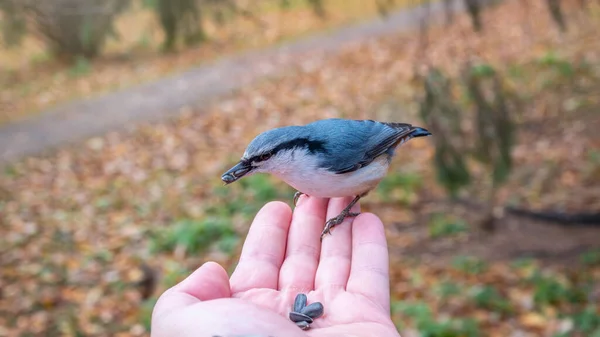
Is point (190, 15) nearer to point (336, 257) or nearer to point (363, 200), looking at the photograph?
point (336, 257)

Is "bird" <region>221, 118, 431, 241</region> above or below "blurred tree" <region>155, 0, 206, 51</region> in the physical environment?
below

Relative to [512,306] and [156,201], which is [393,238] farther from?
[156,201]

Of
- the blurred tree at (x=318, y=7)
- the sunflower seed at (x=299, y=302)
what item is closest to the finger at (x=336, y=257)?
the sunflower seed at (x=299, y=302)

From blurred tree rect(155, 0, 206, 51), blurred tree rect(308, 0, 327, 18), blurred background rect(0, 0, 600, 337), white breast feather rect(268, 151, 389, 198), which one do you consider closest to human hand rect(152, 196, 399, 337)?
white breast feather rect(268, 151, 389, 198)

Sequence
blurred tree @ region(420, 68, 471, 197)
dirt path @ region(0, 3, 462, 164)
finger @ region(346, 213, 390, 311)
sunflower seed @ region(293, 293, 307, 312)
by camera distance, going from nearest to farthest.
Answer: sunflower seed @ region(293, 293, 307, 312) < finger @ region(346, 213, 390, 311) < blurred tree @ region(420, 68, 471, 197) < dirt path @ region(0, 3, 462, 164)

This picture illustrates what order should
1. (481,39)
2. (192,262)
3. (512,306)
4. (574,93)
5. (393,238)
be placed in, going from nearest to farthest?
1. (512,306)
2. (192,262)
3. (393,238)
4. (574,93)
5. (481,39)

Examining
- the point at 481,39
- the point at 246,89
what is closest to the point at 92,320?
the point at 246,89

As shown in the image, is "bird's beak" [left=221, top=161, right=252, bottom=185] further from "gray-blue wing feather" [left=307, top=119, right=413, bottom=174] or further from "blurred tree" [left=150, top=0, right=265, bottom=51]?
"blurred tree" [left=150, top=0, right=265, bottom=51]

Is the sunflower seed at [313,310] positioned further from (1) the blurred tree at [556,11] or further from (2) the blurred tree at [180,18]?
(1) the blurred tree at [556,11]
